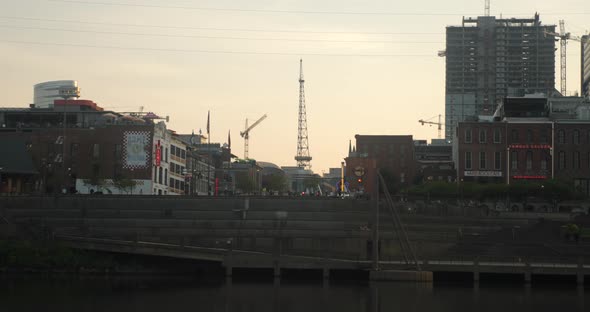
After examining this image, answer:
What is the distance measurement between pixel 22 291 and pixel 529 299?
133 feet

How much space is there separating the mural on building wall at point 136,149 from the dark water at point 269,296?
6253cm

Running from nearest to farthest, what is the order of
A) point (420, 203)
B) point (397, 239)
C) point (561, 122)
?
point (397, 239) → point (420, 203) → point (561, 122)

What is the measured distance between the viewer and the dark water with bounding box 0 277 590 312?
2736 inches

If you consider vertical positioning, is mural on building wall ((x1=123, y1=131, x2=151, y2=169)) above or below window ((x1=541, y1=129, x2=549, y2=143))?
below

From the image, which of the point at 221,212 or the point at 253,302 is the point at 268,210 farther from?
the point at 253,302

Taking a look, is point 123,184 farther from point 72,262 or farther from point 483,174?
point 483,174

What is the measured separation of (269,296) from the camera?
258 ft

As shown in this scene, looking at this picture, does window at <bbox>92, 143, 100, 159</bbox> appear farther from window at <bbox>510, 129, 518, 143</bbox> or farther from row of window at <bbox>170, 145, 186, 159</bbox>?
window at <bbox>510, 129, 518, 143</bbox>

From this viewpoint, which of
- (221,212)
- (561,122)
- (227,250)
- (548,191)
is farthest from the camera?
(561,122)

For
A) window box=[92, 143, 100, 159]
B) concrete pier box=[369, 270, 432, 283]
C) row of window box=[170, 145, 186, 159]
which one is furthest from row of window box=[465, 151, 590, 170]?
concrete pier box=[369, 270, 432, 283]

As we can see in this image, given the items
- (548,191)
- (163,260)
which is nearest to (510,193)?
(548,191)

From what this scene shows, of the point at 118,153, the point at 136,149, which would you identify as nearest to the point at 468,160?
the point at 136,149

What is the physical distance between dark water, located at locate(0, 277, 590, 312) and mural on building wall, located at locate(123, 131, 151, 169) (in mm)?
62531

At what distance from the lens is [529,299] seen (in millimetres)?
79625
